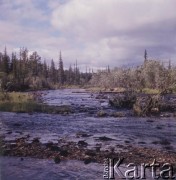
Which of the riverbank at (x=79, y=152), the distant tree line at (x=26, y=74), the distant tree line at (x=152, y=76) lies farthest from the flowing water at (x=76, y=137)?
the distant tree line at (x=152, y=76)

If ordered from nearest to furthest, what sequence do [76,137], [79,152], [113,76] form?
[79,152] → [76,137] → [113,76]

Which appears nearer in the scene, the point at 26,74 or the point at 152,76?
the point at 152,76

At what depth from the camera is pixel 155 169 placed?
1014 cm

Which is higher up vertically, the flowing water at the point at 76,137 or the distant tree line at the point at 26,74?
the distant tree line at the point at 26,74

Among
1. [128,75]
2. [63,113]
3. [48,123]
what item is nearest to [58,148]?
[48,123]

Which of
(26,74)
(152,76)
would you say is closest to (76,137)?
(152,76)

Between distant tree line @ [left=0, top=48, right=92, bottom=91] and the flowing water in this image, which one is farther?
distant tree line @ [left=0, top=48, right=92, bottom=91]

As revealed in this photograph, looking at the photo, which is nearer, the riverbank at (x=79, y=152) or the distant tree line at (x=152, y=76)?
the riverbank at (x=79, y=152)

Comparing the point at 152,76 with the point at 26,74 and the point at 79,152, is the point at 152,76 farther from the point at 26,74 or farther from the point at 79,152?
the point at 79,152

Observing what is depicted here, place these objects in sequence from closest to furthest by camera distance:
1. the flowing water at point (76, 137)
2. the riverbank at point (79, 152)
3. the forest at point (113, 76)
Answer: the flowing water at point (76, 137) < the riverbank at point (79, 152) < the forest at point (113, 76)

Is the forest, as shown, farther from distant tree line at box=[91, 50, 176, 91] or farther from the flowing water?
the flowing water

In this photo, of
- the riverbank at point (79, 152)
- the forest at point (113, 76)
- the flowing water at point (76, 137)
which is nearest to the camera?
the flowing water at point (76, 137)

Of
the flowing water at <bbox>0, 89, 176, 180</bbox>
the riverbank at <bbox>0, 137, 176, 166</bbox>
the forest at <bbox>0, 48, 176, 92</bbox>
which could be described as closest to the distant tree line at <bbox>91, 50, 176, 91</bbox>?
the forest at <bbox>0, 48, 176, 92</bbox>

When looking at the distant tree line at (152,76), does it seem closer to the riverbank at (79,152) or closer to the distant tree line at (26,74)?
the distant tree line at (26,74)
